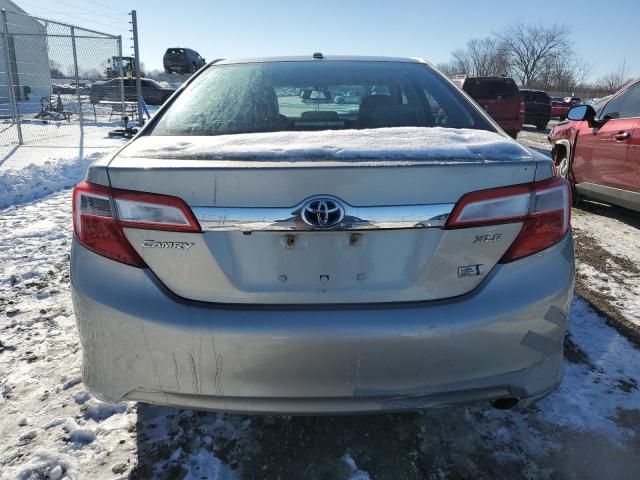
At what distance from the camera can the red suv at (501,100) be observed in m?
13.5

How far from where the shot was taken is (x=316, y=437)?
208cm

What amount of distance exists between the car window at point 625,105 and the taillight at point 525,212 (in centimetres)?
410

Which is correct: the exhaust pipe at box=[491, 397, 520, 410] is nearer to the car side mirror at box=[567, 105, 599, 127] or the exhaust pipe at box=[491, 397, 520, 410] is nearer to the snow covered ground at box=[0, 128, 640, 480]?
the snow covered ground at box=[0, 128, 640, 480]

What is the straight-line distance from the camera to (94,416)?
7.20 ft

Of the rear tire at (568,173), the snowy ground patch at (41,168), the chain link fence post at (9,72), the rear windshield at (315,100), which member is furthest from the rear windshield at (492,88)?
the rear windshield at (315,100)

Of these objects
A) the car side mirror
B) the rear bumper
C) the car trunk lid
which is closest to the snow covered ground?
the rear bumper

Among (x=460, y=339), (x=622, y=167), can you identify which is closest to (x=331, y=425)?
(x=460, y=339)

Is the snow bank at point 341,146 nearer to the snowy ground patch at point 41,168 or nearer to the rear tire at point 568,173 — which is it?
the snowy ground patch at point 41,168

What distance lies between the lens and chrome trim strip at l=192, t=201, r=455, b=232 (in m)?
1.49

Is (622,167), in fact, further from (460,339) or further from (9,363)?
(9,363)

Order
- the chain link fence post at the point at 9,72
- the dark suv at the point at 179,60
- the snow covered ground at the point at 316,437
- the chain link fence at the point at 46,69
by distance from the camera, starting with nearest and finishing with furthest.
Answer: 1. the snow covered ground at the point at 316,437
2. the chain link fence post at the point at 9,72
3. the chain link fence at the point at 46,69
4. the dark suv at the point at 179,60

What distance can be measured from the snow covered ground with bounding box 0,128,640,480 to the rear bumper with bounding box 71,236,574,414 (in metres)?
0.42

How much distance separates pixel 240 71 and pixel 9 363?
2014 millimetres

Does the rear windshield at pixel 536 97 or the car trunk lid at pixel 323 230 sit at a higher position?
the rear windshield at pixel 536 97
